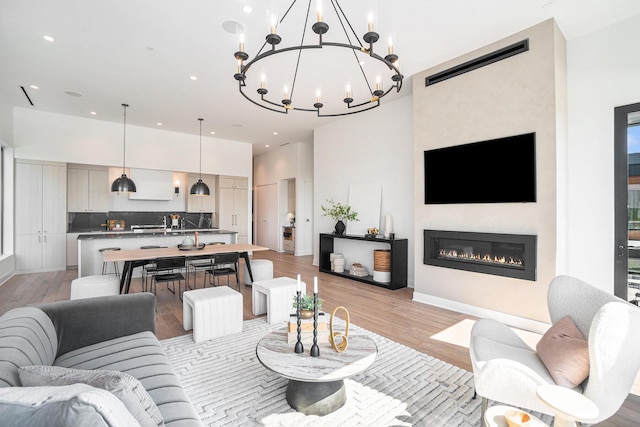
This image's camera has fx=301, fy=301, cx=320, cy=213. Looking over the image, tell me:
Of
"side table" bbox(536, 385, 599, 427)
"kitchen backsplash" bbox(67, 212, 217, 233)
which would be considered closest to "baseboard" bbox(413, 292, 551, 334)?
"side table" bbox(536, 385, 599, 427)

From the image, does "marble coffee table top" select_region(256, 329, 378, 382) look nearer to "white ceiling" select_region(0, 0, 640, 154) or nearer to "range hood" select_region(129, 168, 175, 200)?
"white ceiling" select_region(0, 0, 640, 154)

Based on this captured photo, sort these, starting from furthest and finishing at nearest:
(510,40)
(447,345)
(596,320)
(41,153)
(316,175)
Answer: (316,175) < (41,153) < (510,40) < (447,345) < (596,320)

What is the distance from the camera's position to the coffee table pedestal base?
1981 mm

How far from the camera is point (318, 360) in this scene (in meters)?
1.99

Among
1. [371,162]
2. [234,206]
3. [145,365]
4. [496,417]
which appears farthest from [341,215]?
[496,417]

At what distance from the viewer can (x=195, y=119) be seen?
679cm

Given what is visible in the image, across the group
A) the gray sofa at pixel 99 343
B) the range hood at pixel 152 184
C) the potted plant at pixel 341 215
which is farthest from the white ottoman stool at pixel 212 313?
the range hood at pixel 152 184

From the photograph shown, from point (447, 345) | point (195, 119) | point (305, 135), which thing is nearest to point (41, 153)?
point (195, 119)

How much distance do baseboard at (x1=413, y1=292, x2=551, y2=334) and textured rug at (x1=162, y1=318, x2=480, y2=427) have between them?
148 centimetres

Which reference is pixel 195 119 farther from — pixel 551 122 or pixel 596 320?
pixel 596 320

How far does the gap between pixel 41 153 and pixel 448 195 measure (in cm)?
802

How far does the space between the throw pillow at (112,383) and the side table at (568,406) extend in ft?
4.87

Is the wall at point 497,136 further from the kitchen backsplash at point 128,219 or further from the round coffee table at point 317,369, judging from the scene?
the kitchen backsplash at point 128,219

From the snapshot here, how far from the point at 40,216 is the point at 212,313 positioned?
5.86 m
